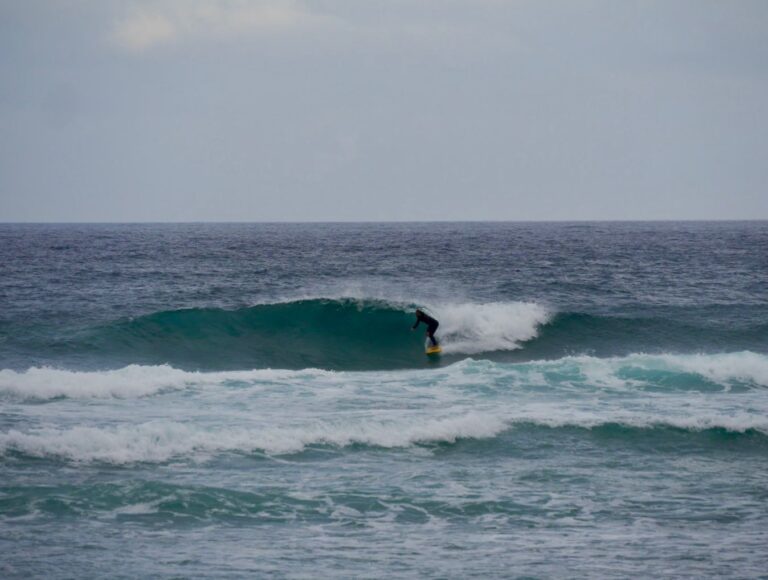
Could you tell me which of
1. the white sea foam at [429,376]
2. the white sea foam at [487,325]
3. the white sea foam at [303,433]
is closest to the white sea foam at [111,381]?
the white sea foam at [429,376]

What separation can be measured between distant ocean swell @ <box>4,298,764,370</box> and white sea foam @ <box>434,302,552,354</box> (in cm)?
4

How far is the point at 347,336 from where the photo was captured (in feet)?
99.7

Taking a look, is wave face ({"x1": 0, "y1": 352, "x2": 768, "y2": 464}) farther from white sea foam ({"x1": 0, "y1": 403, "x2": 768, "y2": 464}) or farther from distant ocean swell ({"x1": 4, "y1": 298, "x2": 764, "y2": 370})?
distant ocean swell ({"x1": 4, "y1": 298, "x2": 764, "y2": 370})

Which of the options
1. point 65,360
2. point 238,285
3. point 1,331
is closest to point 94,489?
point 65,360

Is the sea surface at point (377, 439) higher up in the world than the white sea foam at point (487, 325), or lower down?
lower down

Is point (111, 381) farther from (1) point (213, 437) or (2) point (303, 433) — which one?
(2) point (303, 433)

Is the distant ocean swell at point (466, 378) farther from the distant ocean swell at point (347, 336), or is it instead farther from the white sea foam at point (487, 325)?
the white sea foam at point (487, 325)

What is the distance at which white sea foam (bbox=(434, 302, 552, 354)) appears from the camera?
29672mm

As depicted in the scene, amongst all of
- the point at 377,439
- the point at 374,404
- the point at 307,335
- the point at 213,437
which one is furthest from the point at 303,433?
the point at 307,335

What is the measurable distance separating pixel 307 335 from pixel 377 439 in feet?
48.5

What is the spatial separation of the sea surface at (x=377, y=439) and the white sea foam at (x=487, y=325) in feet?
0.36

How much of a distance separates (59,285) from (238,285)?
25.0ft

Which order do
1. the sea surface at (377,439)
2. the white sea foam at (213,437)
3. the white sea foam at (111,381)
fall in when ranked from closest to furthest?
the sea surface at (377,439)
the white sea foam at (213,437)
the white sea foam at (111,381)

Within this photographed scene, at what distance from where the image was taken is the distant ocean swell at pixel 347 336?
27.3 metres
